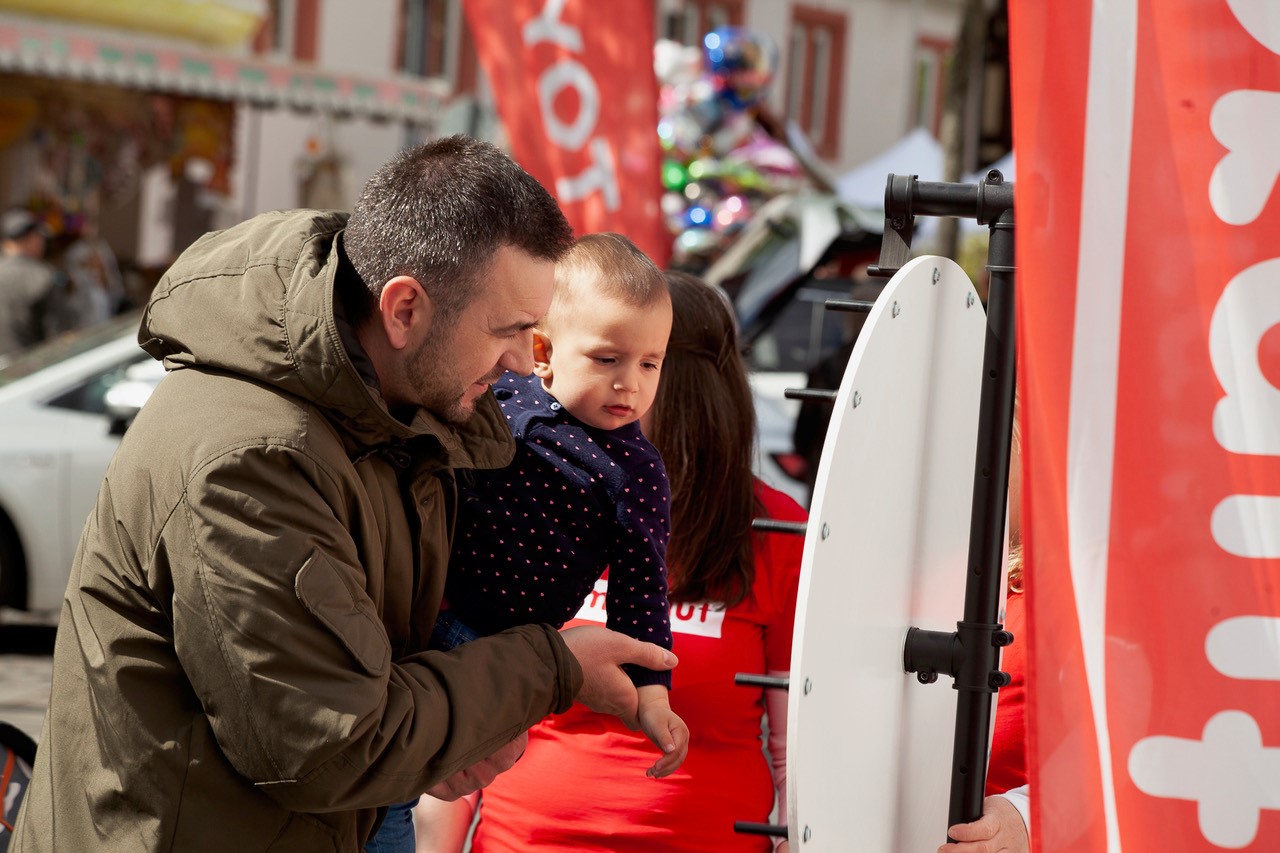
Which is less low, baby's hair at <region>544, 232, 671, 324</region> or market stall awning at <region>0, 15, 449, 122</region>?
market stall awning at <region>0, 15, 449, 122</region>

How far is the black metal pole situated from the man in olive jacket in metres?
0.44

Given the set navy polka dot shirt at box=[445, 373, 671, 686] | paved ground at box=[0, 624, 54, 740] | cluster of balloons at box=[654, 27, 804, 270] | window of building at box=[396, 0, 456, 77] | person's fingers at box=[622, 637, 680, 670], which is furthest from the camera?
window of building at box=[396, 0, 456, 77]

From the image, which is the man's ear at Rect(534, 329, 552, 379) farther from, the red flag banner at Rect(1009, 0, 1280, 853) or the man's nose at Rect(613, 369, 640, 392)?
the red flag banner at Rect(1009, 0, 1280, 853)

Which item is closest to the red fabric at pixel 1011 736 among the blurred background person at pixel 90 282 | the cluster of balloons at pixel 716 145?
the cluster of balloons at pixel 716 145

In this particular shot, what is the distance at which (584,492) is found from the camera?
2041mm

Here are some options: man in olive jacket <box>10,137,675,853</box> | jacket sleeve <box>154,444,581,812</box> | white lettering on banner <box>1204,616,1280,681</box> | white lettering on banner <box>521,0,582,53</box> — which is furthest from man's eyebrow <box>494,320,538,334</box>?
white lettering on banner <box>521,0,582,53</box>

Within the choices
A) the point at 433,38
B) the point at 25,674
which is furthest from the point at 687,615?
the point at 433,38

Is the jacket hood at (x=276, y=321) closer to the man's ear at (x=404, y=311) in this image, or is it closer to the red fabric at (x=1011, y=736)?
the man's ear at (x=404, y=311)

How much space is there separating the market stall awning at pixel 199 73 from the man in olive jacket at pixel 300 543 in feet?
45.6

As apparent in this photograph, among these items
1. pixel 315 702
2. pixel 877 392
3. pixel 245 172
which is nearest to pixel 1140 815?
pixel 877 392

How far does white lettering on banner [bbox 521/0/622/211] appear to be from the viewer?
526cm

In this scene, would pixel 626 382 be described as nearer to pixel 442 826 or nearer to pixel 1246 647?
pixel 442 826

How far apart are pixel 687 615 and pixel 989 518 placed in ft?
2.27

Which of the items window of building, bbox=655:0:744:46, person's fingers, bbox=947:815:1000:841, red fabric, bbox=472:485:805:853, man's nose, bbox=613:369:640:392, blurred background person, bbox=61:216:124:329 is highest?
window of building, bbox=655:0:744:46
